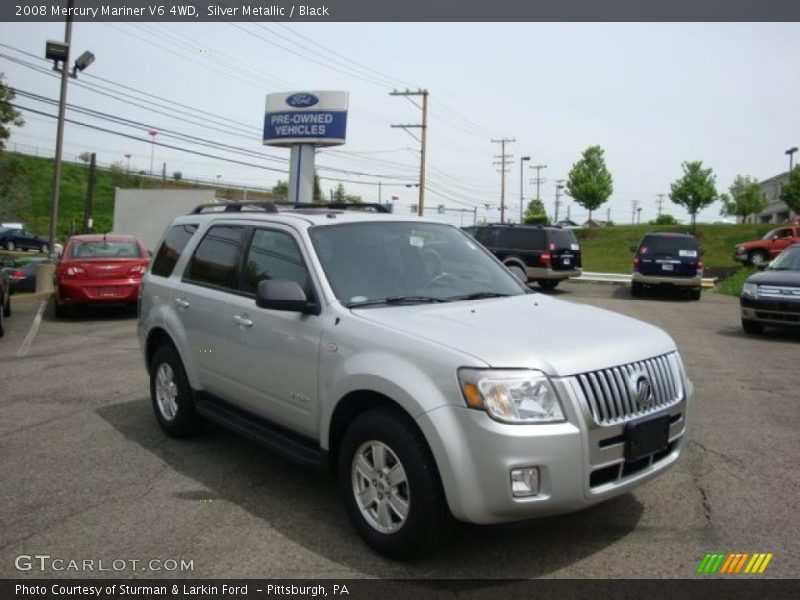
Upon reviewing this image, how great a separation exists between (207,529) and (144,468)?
1.31 metres

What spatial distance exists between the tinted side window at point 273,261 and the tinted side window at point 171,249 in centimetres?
119


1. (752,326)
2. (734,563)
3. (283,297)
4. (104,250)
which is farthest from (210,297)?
(752,326)

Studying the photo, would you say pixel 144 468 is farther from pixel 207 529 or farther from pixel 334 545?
pixel 334 545

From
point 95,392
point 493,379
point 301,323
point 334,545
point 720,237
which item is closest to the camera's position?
point 493,379

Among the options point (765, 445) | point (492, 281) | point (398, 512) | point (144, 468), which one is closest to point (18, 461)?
point (144, 468)

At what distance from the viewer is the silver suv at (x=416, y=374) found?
3.33m

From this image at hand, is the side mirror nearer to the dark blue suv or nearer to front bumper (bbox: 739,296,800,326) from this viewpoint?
front bumper (bbox: 739,296,800,326)

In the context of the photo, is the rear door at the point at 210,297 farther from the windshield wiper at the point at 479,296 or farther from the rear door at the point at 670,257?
the rear door at the point at 670,257

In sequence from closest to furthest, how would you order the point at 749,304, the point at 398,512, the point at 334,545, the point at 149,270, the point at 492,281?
the point at 398,512, the point at 334,545, the point at 492,281, the point at 149,270, the point at 749,304

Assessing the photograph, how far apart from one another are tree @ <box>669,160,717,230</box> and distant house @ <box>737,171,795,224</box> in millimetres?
31332

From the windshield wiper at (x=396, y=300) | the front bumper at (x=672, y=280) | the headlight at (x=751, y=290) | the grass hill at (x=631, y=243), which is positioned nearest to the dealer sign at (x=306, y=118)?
Result: the front bumper at (x=672, y=280)

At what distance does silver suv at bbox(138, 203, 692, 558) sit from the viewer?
10.9ft

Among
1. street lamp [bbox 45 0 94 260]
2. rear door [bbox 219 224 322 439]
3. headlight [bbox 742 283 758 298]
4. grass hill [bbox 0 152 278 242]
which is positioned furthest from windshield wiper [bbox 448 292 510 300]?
grass hill [bbox 0 152 278 242]

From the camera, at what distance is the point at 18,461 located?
5262 mm
